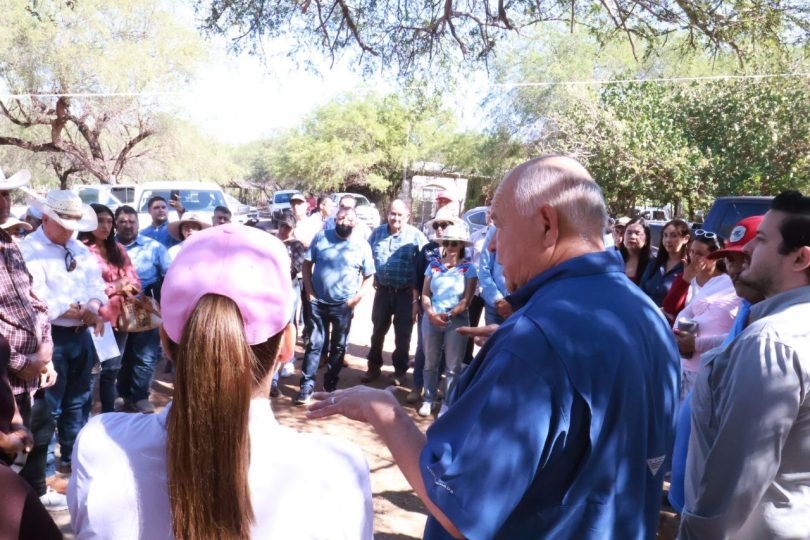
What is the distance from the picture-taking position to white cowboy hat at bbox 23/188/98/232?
4.12 metres

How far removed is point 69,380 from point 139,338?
1245 mm

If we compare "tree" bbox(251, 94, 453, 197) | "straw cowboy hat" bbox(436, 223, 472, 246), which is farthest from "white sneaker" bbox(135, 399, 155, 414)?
"tree" bbox(251, 94, 453, 197)

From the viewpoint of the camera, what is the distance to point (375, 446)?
528 cm

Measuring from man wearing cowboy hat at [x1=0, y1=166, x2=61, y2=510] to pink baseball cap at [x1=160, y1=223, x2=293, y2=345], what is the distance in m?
2.60

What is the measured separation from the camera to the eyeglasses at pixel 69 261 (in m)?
4.22

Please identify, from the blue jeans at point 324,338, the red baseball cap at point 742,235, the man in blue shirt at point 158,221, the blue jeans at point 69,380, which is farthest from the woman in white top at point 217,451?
the man in blue shirt at point 158,221

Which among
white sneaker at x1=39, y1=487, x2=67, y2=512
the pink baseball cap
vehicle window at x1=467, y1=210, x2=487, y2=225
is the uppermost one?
the pink baseball cap

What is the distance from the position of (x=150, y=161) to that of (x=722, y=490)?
93.8 feet

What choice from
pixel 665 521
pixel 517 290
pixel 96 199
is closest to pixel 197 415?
pixel 517 290

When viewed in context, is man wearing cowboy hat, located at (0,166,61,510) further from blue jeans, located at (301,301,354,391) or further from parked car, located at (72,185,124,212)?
parked car, located at (72,185,124,212)

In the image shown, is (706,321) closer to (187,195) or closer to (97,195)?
(187,195)

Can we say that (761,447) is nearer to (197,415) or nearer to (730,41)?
(197,415)

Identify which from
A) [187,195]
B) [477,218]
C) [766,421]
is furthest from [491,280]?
[187,195]

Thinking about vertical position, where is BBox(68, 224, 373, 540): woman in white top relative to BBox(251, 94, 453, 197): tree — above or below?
below
